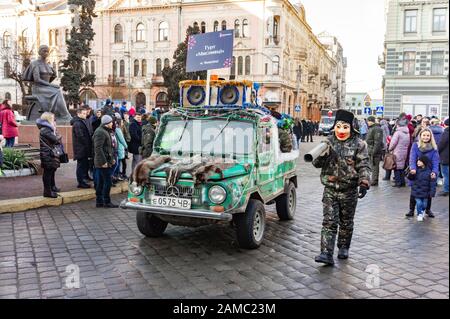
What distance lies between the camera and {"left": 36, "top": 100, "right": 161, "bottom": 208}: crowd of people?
920 cm

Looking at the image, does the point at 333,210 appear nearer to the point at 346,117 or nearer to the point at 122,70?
the point at 346,117

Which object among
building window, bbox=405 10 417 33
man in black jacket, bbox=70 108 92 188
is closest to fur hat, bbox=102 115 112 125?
man in black jacket, bbox=70 108 92 188

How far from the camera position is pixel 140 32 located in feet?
175

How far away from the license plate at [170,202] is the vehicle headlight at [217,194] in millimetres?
332

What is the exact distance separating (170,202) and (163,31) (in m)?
A: 49.1

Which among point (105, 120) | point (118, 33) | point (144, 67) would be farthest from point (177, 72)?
point (105, 120)

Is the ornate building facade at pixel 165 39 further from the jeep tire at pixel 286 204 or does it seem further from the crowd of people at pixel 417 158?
the jeep tire at pixel 286 204

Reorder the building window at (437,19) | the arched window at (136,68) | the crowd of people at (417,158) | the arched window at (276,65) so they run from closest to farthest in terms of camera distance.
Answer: the crowd of people at (417,158)
the building window at (437,19)
the arched window at (276,65)
the arched window at (136,68)

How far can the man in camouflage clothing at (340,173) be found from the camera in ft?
19.6

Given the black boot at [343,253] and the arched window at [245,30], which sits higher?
the arched window at [245,30]

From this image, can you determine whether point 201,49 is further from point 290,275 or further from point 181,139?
point 290,275

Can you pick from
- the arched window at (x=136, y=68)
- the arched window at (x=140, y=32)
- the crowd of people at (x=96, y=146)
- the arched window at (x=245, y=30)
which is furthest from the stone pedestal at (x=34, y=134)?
the arched window at (x=140, y=32)

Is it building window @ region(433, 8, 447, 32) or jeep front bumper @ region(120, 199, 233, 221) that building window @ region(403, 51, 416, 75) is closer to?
building window @ region(433, 8, 447, 32)

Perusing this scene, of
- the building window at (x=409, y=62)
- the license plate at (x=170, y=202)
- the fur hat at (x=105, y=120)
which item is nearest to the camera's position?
the license plate at (x=170, y=202)
